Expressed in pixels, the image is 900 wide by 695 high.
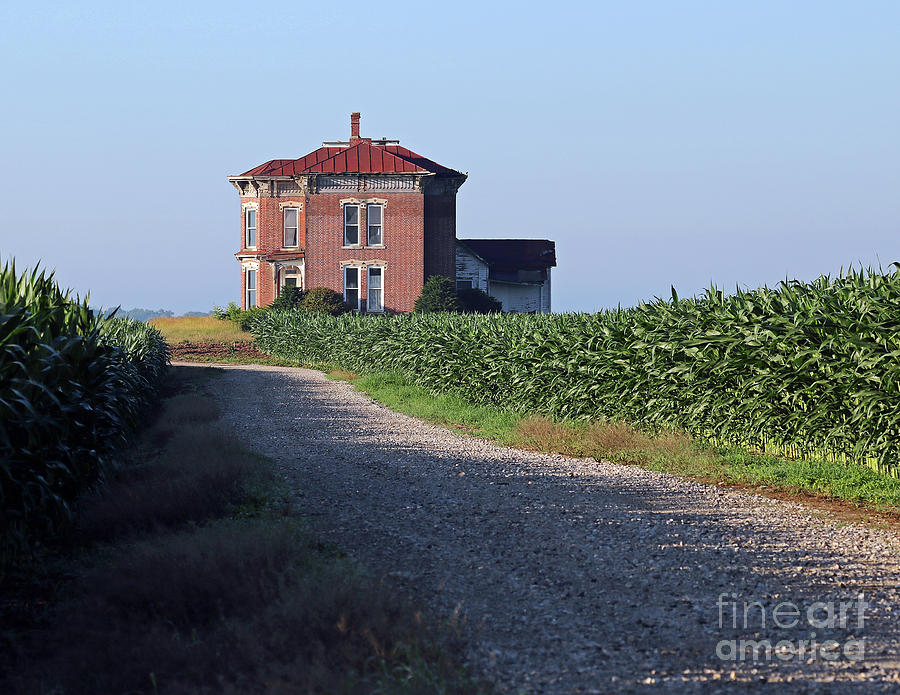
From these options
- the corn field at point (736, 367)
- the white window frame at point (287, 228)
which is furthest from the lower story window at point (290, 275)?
the corn field at point (736, 367)

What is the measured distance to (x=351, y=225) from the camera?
50.5 m

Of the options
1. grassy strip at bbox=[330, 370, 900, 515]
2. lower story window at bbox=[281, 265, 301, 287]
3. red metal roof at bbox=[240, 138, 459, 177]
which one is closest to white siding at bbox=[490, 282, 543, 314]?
red metal roof at bbox=[240, 138, 459, 177]

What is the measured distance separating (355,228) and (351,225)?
286 mm

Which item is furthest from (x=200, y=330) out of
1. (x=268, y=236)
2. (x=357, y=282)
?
(x=357, y=282)

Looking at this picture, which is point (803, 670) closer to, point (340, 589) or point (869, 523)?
point (340, 589)

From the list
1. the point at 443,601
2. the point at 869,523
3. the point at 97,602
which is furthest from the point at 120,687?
the point at 869,523

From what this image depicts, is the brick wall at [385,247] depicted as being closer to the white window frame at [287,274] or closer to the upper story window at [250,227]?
the white window frame at [287,274]

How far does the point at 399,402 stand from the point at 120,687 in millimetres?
18210

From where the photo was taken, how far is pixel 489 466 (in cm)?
1281

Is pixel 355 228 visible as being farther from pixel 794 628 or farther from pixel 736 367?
pixel 794 628

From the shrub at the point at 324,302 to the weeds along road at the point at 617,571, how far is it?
34.0 meters

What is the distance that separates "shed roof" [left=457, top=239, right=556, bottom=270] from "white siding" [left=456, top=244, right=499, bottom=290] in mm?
938

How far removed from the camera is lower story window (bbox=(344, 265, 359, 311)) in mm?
50469

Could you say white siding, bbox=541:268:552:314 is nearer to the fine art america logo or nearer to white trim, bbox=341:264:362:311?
white trim, bbox=341:264:362:311
